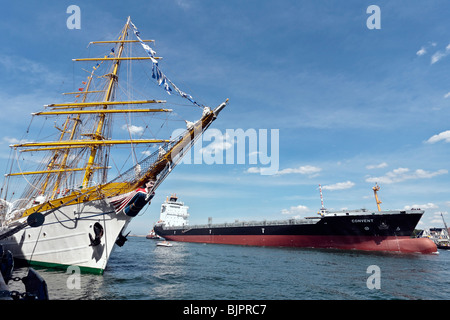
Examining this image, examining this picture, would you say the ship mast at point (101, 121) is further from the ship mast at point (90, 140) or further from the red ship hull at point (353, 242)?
the red ship hull at point (353, 242)

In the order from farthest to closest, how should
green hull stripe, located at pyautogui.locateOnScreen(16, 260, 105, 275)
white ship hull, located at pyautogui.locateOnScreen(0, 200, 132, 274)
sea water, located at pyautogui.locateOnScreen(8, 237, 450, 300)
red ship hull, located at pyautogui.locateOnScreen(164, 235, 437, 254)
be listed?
red ship hull, located at pyautogui.locateOnScreen(164, 235, 437, 254) < white ship hull, located at pyautogui.locateOnScreen(0, 200, 132, 274) < green hull stripe, located at pyautogui.locateOnScreen(16, 260, 105, 275) < sea water, located at pyautogui.locateOnScreen(8, 237, 450, 300)

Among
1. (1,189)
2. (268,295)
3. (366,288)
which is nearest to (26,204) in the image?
(1,189)

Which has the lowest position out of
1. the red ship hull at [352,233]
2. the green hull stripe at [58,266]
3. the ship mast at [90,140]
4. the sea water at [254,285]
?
the sea water at [254,285]

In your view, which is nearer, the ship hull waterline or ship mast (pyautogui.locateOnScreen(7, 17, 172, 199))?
ship mast (pyautogui.locateOnScreen(7, 17, 172, 199))

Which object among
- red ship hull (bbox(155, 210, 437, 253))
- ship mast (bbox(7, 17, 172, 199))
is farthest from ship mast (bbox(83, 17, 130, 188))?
red ship hull (bbox(155, 210, 437, 253))

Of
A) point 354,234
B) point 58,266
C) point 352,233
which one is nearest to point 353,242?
point 354,234

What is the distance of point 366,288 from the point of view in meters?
13.4

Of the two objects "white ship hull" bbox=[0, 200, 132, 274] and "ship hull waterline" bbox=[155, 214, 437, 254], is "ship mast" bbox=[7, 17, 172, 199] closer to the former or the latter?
"white ship hull" bbox=[0, 200, 132, 274]

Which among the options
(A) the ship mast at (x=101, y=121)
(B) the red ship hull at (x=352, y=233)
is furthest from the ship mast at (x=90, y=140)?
(B) the red ship hull at (x=352, y=233)

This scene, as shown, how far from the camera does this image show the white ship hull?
1495 cm

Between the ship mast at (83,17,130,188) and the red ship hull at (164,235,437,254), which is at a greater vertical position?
the ship mast at (83,17,130,188)

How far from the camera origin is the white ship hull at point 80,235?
588 inches

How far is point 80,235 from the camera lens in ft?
49.8

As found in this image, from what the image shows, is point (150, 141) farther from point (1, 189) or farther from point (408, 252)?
point (408, 252)
